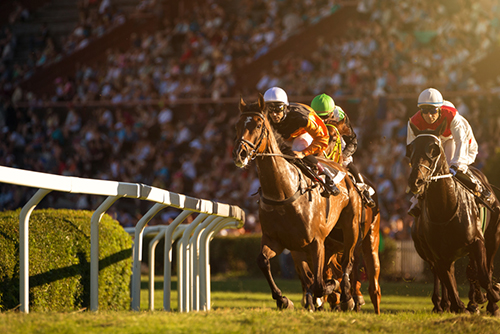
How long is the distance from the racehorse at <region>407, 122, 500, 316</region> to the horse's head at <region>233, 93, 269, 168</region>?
1.34 m

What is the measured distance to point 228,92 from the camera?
17.0 meters

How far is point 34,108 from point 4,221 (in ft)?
49.1

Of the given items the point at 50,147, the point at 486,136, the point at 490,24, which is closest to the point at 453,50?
the point at 490,24

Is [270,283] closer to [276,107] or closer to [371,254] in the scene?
[276,107]

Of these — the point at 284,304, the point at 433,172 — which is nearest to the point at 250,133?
the point at 284,304

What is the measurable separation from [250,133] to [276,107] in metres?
0.70

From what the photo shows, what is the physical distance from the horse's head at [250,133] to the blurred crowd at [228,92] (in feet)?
26.1

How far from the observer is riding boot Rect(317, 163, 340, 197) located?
5457mm

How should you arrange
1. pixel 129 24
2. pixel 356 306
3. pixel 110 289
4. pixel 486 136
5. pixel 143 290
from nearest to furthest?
1. pixel 110 289
2. pixel 356 306
3. pixel 143 290
4. pixel 486 136
5. pixel 129 24

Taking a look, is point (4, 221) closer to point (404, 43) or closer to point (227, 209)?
point (227, 209)

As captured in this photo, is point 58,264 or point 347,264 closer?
point 58,264

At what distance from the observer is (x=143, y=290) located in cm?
983

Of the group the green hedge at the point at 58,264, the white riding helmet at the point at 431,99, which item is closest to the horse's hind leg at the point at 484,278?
the white riding helmet at the point at 431,99

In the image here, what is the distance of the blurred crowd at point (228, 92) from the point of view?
558 inches
